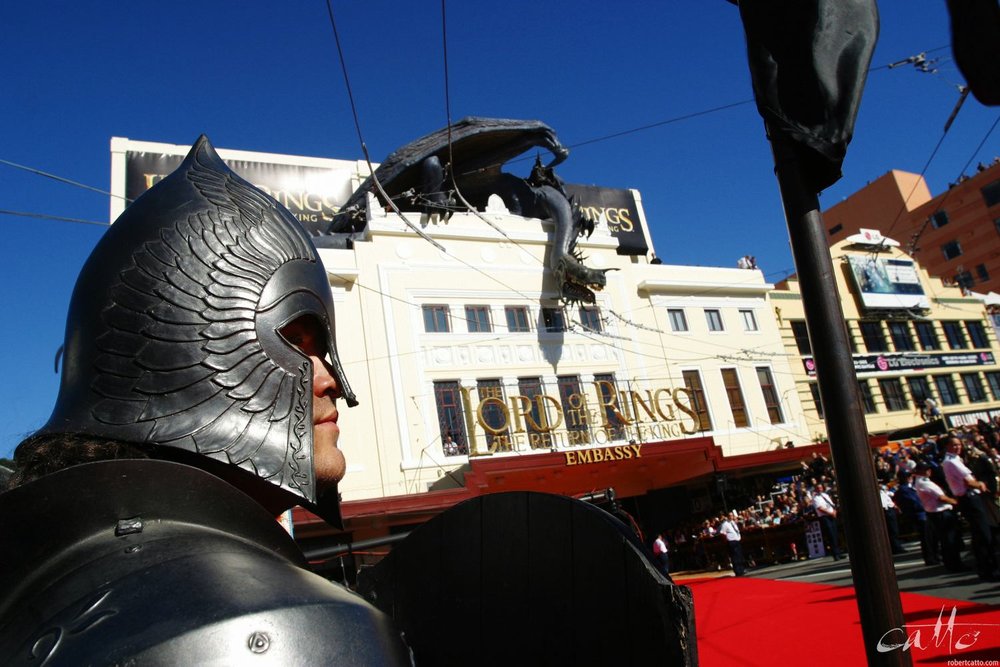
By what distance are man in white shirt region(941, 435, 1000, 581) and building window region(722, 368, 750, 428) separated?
15.8m

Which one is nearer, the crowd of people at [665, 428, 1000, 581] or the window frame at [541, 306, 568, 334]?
the crowd of people at [665, 428, 1000, 581]

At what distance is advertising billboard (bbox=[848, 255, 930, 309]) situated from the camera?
90.3ft

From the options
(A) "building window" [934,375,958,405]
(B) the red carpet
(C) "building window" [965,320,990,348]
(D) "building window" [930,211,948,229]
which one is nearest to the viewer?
(B) the red carpet

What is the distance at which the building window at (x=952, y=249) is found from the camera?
142 feet

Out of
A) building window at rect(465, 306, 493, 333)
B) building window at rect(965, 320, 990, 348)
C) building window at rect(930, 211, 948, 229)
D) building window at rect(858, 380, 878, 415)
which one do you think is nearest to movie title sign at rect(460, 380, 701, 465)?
building window at rect(465, 306, 493, 333)

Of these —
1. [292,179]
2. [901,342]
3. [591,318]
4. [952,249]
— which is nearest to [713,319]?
[591,318]

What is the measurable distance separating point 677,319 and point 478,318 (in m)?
8.14

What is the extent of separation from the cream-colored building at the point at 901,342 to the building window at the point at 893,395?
0.14 feet

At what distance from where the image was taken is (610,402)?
19547 mm

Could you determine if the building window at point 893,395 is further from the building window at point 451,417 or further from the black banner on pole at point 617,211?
the building window at point 451,417

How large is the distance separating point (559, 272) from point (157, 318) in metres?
19.2

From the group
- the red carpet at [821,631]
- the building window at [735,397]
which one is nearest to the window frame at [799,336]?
the building window at [735,397]

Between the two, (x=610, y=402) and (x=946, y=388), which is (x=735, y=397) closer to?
(x=610, y=402)

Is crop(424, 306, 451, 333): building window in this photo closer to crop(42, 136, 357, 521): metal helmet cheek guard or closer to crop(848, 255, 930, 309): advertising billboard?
crop(42, 136, 357, 521): metal helmet cheek guard
